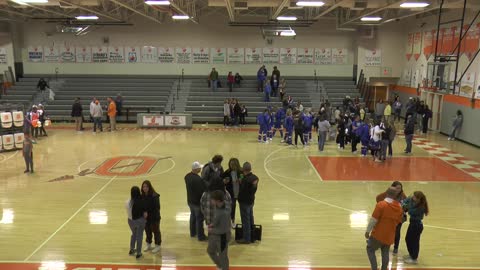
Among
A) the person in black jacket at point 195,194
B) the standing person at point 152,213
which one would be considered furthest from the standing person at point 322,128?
the standing person at point 152,213

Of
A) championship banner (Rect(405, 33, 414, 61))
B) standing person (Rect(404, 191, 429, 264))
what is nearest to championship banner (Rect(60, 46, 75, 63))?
championship banner (Rect(405, 33, 414, 61))

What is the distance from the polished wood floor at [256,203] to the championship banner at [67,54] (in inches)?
448

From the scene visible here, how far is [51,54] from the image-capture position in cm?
2712

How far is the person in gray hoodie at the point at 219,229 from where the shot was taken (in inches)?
232

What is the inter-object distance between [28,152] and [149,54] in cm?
1609

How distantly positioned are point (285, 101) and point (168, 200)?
12834mm

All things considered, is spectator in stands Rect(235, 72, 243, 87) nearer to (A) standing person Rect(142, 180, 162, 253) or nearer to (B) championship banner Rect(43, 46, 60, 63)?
(B) championship banner Rect(43, 46, 60, 63)

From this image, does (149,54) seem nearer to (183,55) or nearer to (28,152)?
(183,55)

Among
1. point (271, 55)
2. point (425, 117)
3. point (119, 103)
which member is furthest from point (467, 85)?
point (119, 103)

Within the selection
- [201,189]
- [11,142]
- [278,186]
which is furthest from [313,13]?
[201,189]

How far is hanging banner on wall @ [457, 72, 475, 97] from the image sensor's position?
1780 cm

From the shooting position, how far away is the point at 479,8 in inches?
672

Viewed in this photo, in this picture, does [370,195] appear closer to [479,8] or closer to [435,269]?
[435,269]

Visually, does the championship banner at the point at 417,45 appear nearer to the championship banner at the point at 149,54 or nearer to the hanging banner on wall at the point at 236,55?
the hanging banner on wall at the point at 236,55
